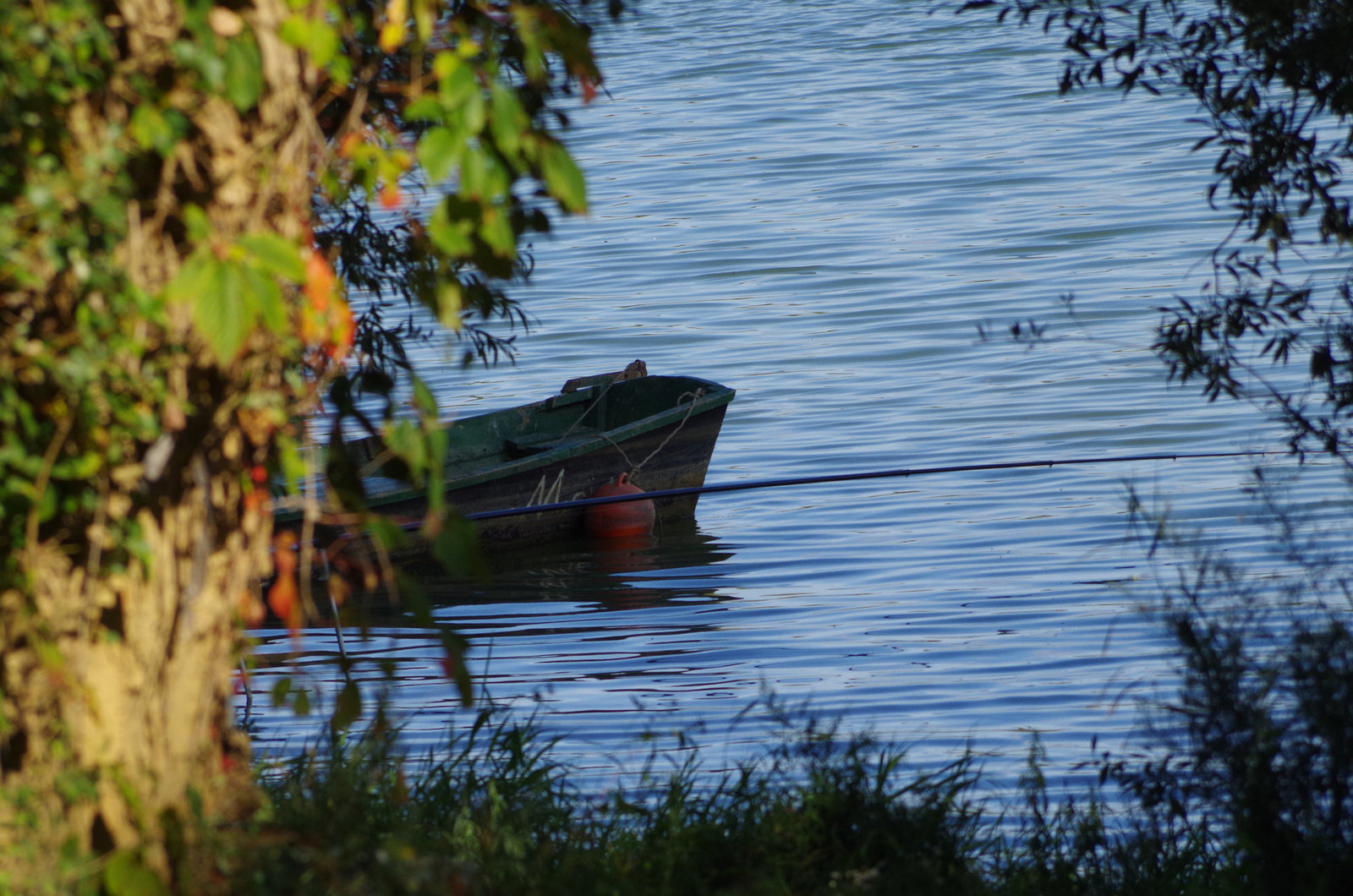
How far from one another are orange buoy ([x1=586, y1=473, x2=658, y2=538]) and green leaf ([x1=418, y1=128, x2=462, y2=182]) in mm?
8480

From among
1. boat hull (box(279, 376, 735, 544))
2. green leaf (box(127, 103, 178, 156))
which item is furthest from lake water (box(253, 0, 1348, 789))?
green leaf (box(127, 103, 178, 156))

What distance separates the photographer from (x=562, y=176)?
253 cm

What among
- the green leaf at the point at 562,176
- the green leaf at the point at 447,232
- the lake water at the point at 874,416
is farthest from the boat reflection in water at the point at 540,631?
the green leaf at the point at 562,176

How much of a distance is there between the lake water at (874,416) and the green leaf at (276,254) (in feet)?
2.90

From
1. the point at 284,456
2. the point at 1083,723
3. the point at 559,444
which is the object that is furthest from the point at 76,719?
the point at 559,444

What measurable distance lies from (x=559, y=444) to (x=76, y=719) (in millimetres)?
8387

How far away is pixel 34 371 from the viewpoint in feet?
8.10

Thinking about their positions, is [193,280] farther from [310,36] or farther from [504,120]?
[504,120]

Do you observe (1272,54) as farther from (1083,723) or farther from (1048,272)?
(1048,272)

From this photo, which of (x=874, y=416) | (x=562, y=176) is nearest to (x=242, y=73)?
(x=562, y=176)

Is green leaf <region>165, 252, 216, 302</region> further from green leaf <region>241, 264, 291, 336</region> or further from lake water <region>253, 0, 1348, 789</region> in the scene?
lake water <region>253, 0, 1348, 789</region>

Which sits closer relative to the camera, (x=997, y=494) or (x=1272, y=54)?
(x=1272, y=54)

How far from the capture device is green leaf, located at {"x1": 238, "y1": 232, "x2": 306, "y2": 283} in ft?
7.38

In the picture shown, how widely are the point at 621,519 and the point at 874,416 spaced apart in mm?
3334
